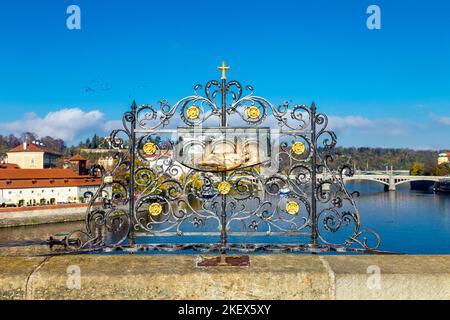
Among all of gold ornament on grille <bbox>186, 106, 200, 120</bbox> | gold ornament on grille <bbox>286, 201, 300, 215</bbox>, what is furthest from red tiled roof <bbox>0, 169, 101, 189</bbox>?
gold ornament on grille <bbox>286, 201, 300, 215</bbox>

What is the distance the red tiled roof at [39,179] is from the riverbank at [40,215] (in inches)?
187

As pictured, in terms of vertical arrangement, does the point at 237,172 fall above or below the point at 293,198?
above

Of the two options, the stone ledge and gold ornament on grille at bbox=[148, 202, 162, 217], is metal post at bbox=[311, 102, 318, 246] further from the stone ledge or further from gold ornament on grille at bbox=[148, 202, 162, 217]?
gold ornament on grille at bbox=[148, 202, 162, 217]

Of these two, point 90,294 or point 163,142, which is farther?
point 163,142

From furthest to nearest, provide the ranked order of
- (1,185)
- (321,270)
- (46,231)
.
Result: (1,185)
(46,231)
(321,270)

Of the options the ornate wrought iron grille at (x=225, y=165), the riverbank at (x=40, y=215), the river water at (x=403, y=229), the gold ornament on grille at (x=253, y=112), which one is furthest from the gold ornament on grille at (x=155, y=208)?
the riverbank at (x=40, y=215)

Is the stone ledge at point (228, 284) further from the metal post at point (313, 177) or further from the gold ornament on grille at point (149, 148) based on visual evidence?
the gold ornament on grille at point (149, 148)

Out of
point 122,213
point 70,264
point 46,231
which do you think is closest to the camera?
point 70,264

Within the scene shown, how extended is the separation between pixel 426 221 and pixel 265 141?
44.1m

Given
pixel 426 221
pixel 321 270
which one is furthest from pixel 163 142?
pixel 426 221

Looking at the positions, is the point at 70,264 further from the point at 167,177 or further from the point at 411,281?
the point at 411,281

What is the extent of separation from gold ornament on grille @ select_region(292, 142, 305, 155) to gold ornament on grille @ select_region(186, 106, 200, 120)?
1.34 m

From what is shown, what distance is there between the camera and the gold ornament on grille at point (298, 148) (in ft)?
17.3

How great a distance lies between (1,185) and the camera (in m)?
51.4
